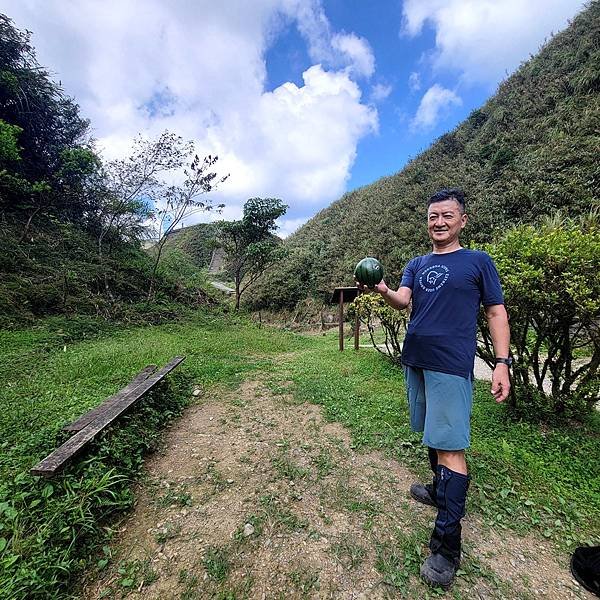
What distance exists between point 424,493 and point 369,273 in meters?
1.62

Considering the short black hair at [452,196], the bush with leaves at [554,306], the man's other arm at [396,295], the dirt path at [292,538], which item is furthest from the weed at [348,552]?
the bush with leaves at [554,306]

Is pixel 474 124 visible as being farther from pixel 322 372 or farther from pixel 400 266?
pixel 322 372

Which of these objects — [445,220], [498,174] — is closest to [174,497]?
[445,220]

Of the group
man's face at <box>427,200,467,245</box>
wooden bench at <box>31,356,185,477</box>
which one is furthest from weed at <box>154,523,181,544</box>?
man's face at <box>427,200,467,245</box>

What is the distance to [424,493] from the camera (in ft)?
7.20

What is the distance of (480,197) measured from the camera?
1316 centimetres

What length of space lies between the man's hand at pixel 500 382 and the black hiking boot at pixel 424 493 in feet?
3.28

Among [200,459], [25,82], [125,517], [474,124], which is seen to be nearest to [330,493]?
[200,459]

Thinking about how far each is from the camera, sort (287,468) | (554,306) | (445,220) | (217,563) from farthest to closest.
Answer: (554,306) → (287,468) → (445,220) → (217,563)

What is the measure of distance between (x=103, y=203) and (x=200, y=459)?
44.6 ft

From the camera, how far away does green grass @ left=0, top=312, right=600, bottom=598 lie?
1.68 metres

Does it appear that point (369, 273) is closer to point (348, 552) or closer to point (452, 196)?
point (452, 196)

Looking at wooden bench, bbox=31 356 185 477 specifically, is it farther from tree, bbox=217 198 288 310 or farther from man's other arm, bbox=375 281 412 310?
tree, bbox=217 198 288 310

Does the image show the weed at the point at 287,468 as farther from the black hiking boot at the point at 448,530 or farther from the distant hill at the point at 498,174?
the distant hill at the point at 498,174
